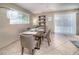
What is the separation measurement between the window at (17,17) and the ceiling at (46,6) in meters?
0.26

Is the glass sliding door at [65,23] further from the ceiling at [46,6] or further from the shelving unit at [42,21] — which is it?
the shelving unit at [42,21]

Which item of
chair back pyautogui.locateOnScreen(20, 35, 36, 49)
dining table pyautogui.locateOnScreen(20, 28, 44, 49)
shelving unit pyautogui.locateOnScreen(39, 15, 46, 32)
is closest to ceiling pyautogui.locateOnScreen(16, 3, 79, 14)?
shelving unit pyautogui.locateOnScreen(39, 15, 46, 32)

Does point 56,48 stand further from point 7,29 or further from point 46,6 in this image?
point 7,29

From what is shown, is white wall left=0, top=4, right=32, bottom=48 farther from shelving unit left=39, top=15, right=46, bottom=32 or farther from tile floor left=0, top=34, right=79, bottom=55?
shelving unit left=39, top=15, right=46, bottom=32

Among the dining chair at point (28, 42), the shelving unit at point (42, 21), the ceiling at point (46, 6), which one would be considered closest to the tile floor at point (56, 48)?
the dining chair at point (28, 42)

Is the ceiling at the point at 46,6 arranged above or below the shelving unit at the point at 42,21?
above

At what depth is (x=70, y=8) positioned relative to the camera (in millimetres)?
2943

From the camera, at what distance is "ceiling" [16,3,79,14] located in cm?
284

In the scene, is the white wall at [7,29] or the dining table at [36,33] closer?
the white wall at [7,29]

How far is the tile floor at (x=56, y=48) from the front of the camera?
2.88 metres

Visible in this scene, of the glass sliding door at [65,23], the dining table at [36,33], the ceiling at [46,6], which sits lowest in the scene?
the dining table at [36,33]
